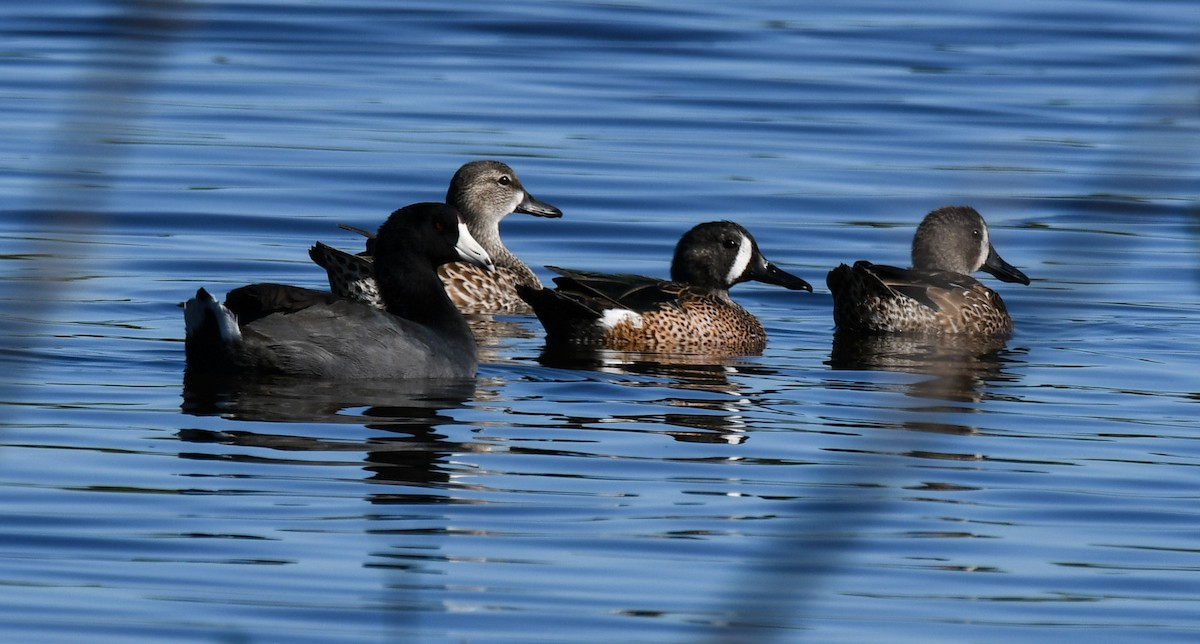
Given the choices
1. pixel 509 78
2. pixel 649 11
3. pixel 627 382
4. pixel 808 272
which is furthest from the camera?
pixel 649 11

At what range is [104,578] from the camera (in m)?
5.86

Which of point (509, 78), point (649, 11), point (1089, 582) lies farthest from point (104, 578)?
point (649, 11)

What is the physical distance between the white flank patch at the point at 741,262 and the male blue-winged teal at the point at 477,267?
1.56 metres

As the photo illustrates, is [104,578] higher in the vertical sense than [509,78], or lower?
lower

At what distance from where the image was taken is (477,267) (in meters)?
12.7

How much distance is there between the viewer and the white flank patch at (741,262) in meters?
12.3

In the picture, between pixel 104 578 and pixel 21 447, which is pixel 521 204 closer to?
pixel 21 447

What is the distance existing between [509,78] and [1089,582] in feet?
54.1

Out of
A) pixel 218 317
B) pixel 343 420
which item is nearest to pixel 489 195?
pixel 218 317

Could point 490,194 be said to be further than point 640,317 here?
Yes

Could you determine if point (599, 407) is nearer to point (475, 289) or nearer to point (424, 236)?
point (424, 236)

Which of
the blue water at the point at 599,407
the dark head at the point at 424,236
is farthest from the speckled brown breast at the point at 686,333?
the dark head at the point at 424,236

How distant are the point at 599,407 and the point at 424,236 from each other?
178 centimetres

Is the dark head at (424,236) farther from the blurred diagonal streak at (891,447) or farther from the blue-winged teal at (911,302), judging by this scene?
the blurred diagonal streak at (891,447)
